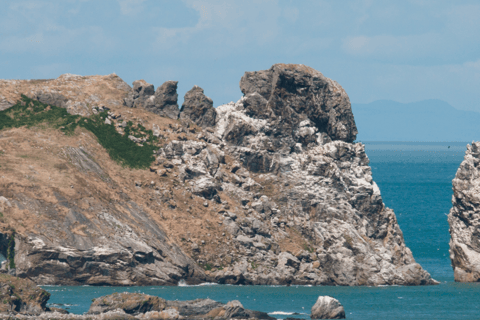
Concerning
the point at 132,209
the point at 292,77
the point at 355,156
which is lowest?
the point at 132,209

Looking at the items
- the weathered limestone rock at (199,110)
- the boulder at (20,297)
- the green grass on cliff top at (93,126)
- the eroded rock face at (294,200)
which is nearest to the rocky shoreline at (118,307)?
the boulder at (20,297)

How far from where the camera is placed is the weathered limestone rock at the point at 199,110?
4724 inches

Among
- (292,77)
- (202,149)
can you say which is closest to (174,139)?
(202,149)

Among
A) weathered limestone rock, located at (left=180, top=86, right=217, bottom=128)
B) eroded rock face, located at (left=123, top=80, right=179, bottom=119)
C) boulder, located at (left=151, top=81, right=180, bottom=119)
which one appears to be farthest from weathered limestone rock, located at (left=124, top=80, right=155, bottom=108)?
weathered limestone rock, located at (left=180, top=86, right=217, bottom=128)

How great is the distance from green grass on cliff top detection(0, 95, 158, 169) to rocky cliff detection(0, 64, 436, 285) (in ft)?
0.85

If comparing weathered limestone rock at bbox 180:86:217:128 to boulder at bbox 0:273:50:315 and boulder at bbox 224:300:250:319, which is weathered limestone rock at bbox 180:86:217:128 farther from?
boulder at bbox 0:273:50:315

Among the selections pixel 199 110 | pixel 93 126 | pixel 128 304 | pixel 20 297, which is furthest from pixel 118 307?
pixel 199 110

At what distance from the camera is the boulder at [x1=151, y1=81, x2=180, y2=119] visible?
397 ft

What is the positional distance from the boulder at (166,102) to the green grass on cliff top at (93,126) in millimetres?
5353

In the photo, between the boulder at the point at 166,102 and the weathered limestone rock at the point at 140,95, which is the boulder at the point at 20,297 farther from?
the weathered limestone rock at the point at 140,95

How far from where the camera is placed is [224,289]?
94.2 meters

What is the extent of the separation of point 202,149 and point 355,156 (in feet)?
74.8

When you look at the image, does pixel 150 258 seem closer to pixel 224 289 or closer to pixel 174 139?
pixel 224 289

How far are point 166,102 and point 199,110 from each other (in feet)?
17.7
